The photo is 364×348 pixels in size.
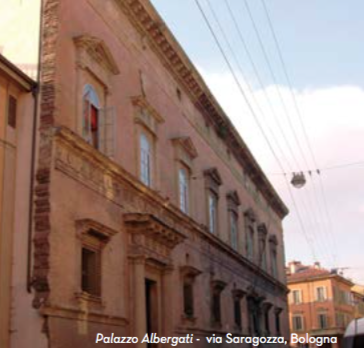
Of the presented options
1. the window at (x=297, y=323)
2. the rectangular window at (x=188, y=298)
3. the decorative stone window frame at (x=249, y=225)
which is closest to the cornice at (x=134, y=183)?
the rectangular window at (x=188, y=298)

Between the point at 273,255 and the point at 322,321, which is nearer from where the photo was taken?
the point at 273,255

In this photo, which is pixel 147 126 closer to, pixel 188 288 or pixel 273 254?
pixel 188 288

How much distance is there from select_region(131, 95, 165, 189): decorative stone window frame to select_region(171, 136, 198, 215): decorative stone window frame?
4.54 ft

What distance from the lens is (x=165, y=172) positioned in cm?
1902

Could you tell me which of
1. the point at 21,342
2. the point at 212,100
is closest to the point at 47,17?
the point at 21,342

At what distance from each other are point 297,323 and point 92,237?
6265 centimetres

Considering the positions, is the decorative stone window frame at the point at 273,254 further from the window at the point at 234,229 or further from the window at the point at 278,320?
the window at the point at 234,229

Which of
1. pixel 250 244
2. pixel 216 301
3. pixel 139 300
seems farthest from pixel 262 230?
pixel 139 300

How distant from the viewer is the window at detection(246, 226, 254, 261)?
29.7 m

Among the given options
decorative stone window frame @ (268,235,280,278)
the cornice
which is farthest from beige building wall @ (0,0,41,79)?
decorative stone window frame @ (268,235,280,278)

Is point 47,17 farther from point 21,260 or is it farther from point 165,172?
point 165,172

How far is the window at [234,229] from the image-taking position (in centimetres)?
2664

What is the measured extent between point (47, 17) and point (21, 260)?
15.8 feet

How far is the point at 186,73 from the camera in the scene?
2170cm
